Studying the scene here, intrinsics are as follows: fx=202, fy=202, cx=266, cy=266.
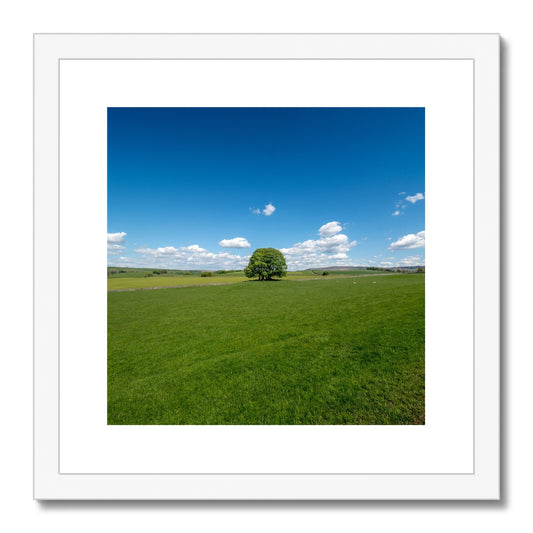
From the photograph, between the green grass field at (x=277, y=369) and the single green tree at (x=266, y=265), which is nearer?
the green grass field at (x=277, y=369)

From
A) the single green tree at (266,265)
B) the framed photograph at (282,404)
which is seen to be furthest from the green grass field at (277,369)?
the single green tree at (266,265)

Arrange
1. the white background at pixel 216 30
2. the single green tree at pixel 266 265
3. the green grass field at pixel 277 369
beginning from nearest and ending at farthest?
the white background at pixel 216 30, the green grass field at pixel 277 369, the single green tree at pixel 266 265

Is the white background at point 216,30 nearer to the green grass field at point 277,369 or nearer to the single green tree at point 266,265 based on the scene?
the green grass field at point 277,369

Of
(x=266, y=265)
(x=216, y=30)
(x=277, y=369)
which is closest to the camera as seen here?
(x=216, y=30)

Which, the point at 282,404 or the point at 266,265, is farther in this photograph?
the point at 266,265

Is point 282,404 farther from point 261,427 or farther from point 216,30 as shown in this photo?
point 216,30

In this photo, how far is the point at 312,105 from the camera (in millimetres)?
1491

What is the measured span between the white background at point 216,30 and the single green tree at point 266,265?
666cm

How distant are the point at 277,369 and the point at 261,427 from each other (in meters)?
0.89

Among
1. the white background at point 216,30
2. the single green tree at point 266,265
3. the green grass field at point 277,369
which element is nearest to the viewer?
the white background at point 216,30

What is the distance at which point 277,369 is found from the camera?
7.64 feet

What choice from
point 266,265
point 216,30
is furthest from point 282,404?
point 266,265

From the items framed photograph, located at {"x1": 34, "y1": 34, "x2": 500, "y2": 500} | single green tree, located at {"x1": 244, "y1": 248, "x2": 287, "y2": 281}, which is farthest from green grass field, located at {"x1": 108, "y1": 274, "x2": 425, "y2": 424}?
single green tree, located at {"x1": 244, "y1": 248, "x2": 287, "y2": 281}

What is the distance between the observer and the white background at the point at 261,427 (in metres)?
1.34
